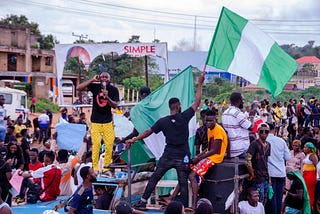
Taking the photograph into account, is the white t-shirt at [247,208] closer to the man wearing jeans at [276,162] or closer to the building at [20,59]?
the man wearing jeans at [276,162]

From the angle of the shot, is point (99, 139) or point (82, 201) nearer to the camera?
point (82, 201)

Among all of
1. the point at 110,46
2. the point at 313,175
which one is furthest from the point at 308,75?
the point at 313,175

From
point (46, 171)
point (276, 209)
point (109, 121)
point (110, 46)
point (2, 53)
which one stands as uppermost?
point (2, 53)

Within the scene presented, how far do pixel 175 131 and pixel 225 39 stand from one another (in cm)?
152

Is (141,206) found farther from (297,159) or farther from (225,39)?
(297,159)

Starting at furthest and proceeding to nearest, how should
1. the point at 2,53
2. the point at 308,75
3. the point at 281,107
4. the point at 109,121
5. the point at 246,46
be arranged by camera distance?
the point at 308,75
the point at 2,53
the point at 281,107
the point at 109,121
the point at 246,46

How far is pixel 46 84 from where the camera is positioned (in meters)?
49.0

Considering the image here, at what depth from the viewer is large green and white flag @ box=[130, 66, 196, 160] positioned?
7684 mm

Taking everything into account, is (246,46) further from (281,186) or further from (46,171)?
(46,171)

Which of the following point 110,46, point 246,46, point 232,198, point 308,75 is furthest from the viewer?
point 308,75

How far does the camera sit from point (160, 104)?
775 centimetres

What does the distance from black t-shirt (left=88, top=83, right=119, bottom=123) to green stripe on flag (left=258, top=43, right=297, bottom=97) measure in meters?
2.51

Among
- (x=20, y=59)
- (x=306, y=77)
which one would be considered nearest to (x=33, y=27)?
(x=20, y=59)

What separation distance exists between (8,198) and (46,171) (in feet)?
2.40
